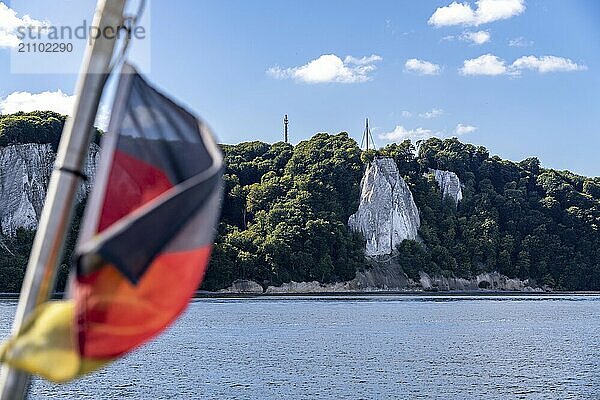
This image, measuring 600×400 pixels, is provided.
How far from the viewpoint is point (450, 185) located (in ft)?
541

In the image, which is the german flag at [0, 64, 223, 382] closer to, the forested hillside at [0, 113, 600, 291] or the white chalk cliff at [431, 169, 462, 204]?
the forested hillside at [0, 113, 600, 291]

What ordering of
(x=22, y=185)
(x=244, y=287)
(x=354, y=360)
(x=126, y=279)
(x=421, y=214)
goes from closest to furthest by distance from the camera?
(x=126, y=279)
(x=354, y=360)
(x=22, y=185)
(x=244, y=287)
(x=421, y=214)

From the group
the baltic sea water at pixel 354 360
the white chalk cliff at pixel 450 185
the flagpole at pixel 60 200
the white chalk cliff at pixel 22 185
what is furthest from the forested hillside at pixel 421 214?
the flagpole at pixel 60 200

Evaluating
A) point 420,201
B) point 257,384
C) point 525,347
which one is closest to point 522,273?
point 420,201

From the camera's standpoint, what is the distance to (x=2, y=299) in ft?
351

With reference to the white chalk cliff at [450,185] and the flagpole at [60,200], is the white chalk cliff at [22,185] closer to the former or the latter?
the white chalk cliff at [450,185]

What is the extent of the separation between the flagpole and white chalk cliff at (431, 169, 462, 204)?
16298 centimetres

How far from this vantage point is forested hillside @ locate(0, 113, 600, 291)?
454ft

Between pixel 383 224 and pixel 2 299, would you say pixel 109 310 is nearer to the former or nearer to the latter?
pixel 2 299

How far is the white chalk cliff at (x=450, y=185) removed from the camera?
16450cm

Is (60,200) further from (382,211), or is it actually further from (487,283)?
(487,283)

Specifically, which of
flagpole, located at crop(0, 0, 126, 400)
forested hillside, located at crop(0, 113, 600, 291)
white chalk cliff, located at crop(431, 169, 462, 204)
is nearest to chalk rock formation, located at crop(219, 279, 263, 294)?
forested hillside, located at crop(0, 113, 600, 291)

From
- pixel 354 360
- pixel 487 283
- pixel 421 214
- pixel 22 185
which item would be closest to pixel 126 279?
pixel 354 360

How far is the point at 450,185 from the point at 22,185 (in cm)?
8006
